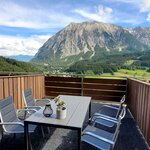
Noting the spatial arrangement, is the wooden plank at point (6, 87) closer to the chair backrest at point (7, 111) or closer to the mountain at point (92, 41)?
the chair backrest at point (7, 111)

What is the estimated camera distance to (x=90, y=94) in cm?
677

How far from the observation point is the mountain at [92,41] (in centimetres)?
8406

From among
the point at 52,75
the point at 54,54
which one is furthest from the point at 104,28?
the point at 52,75

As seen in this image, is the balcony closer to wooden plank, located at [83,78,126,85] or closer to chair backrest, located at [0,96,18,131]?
wooden plank, located at [83,78,126,85]

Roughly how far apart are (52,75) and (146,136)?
4.48 meters

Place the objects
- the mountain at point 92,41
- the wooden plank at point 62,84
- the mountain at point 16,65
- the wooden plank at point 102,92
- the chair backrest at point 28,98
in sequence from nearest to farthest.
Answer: the chair backrest at point 28,98 < the wooden plank at point 102,92 < the wooden plank at point 62,84 < the mountain at point 16,65 < the mountain at point 92,41

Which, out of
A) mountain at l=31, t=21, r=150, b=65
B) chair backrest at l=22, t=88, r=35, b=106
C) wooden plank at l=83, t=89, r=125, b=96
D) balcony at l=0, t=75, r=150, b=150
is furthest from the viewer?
mountain at l=31, t=21, r=150, b=65

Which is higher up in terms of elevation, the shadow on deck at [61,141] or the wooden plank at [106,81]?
the wooden plank at [106,81]

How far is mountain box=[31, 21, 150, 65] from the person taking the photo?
276 feet

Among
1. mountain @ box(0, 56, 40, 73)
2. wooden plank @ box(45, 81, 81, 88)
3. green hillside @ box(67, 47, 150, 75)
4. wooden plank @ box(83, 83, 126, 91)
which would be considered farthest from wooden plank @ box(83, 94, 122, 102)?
mountain @ box(0, 56, 40, 73)

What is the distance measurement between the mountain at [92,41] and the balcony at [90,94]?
232 feet

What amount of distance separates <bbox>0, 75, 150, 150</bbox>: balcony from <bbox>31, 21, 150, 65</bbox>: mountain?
232ft

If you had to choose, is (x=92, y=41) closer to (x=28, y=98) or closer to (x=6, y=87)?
(x=6, y=87)

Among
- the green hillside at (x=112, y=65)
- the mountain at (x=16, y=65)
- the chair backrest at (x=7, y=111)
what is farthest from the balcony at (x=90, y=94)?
the mountain at (x=16, y=65)
